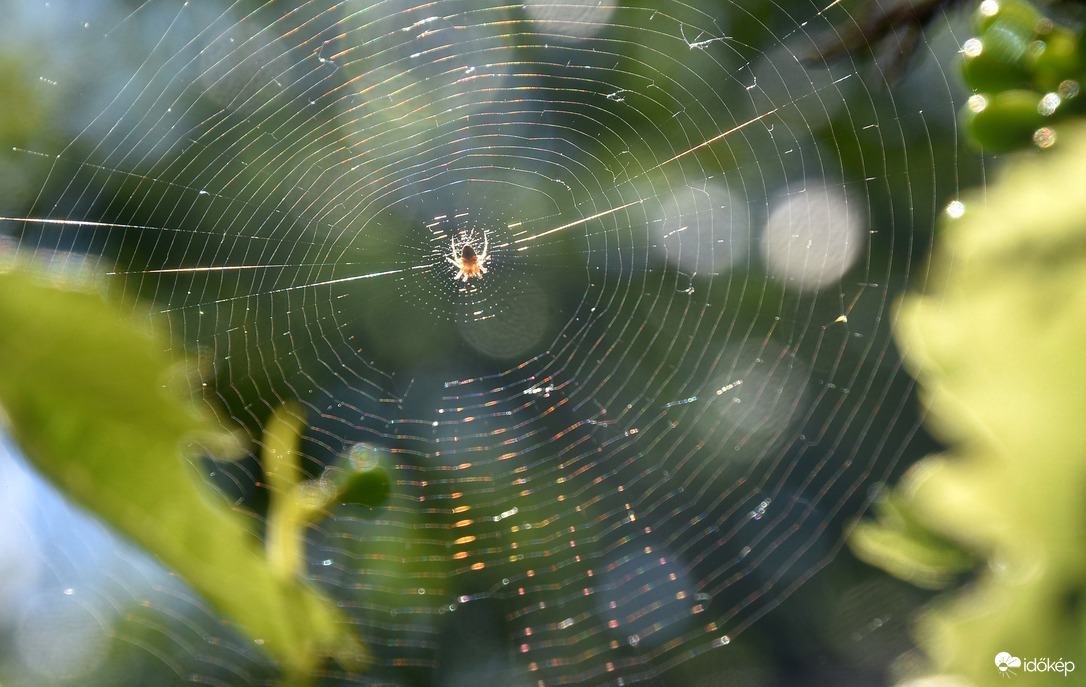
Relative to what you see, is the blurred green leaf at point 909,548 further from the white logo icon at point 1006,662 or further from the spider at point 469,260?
the spider at point 469,260

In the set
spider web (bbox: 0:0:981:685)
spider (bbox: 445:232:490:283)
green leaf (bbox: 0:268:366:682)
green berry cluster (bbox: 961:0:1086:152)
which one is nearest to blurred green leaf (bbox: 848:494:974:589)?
green berry cluster (bbox: 961:0:1086:152)

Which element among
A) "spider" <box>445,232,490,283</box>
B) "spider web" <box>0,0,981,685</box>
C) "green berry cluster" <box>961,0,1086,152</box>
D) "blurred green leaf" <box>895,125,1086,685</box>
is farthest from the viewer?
"spider" <box>445,232,490,283</box>

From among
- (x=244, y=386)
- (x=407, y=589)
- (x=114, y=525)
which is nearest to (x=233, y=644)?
(x=407, y=589)

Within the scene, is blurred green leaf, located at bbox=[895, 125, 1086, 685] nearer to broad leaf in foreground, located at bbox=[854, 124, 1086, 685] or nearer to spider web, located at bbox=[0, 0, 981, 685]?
broad leaf in foreground, located at bbox=[854, 124, 1086, 685]

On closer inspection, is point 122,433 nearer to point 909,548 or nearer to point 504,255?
point 909,548

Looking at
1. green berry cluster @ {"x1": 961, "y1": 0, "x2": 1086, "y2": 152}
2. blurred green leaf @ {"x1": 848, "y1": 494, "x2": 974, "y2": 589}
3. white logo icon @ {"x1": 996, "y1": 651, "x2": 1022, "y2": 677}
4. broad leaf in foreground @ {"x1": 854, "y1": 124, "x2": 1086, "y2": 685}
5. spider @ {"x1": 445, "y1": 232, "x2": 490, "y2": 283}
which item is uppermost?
spider @ {"x1": 445, "y1": 232, "x2": 490, "y2": 283}

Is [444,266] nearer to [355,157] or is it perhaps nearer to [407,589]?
[355,157]

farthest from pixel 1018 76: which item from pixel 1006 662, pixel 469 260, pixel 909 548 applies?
pixel 469 260
